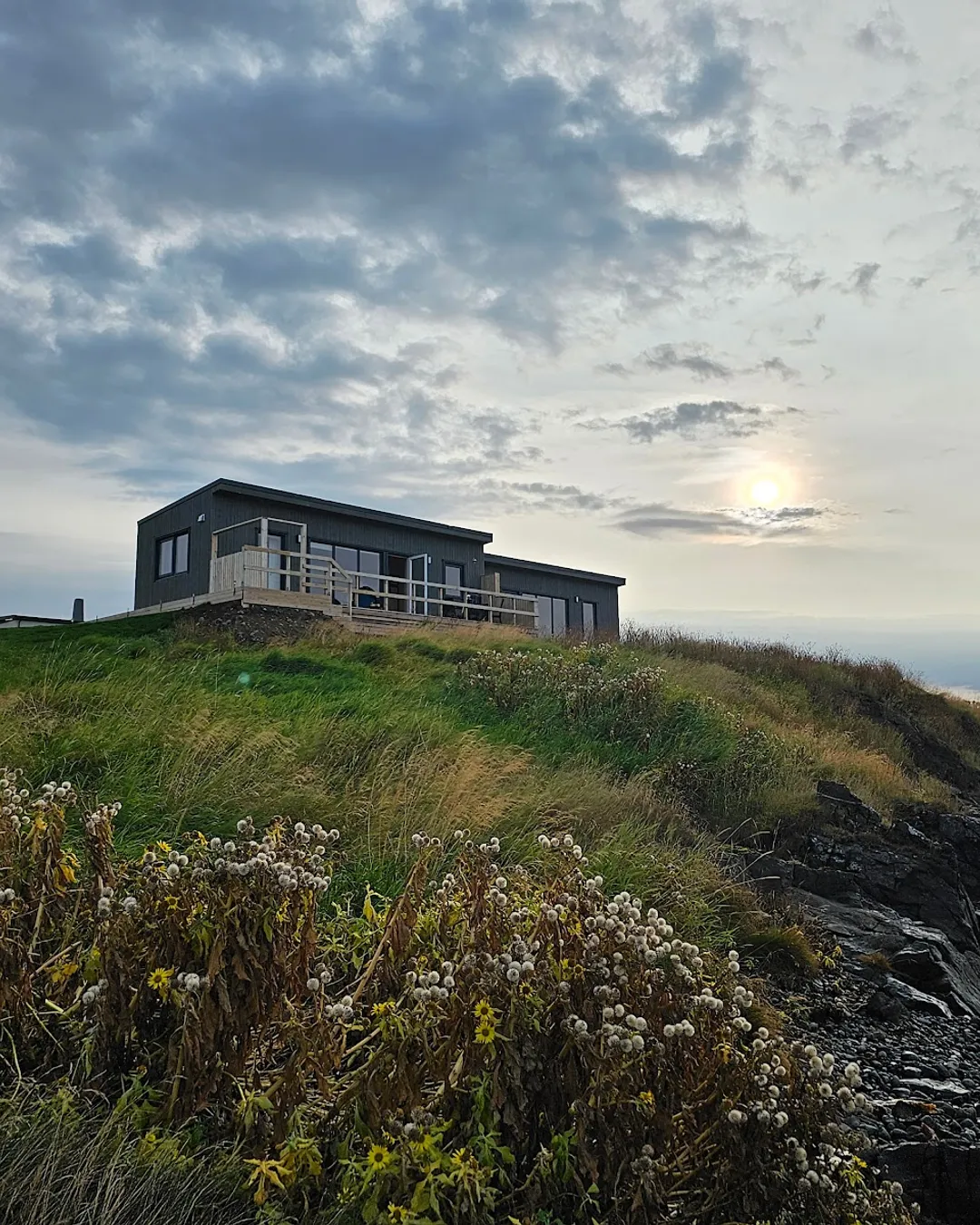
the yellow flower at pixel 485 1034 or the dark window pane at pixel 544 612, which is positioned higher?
the dark window pane at pixel 544 612

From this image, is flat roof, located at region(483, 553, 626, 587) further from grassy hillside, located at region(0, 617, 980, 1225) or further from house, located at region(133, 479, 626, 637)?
grassy hillside, located at region(0, 617, 980, 1225)

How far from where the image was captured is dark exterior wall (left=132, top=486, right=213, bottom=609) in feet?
77.0

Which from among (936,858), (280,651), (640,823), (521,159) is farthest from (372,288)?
(936,858)

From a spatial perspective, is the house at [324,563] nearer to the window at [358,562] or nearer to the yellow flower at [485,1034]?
the window at [358,562]

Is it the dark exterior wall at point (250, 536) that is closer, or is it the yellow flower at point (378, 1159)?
the yellow flower at point (378, 1159)

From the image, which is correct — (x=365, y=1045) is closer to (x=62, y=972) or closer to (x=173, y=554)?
(x=62, y=972)

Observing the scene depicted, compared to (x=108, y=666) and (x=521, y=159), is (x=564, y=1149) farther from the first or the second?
(x=521, y=159)

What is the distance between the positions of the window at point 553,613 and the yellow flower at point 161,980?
28448mm

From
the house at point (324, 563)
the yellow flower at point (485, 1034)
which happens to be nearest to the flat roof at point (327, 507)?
the house at point (324, 563)

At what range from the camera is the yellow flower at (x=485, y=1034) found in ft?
9.91

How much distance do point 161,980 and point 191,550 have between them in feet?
72.8

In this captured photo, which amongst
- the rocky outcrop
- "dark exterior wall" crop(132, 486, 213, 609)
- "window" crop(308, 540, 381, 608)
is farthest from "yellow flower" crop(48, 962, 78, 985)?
"window" crop(308, 540, 381, 608)

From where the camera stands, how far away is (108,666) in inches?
421

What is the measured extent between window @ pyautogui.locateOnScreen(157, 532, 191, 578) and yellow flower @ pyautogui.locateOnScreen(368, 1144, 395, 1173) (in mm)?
22888
